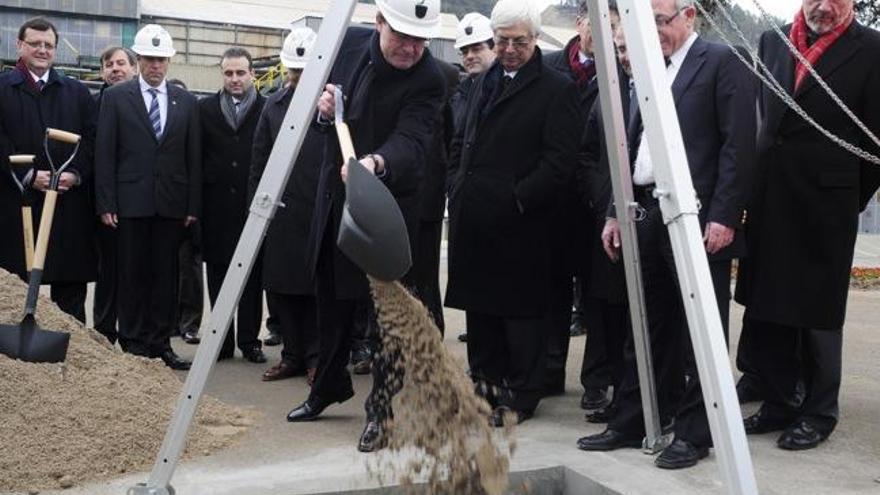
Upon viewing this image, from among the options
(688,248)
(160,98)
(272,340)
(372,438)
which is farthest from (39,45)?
(688,248)

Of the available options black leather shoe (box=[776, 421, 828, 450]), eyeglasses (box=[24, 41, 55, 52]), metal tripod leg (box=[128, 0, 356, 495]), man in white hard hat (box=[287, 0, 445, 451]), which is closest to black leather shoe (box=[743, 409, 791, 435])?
black leather shoe (box=[776, 421, 828, 450])

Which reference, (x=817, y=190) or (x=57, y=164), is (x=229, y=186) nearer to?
(x=57, y=164)

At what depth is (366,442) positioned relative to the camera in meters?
5.13

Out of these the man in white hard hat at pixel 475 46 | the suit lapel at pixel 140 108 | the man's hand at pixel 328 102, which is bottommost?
the man's hand at pixel 328 102

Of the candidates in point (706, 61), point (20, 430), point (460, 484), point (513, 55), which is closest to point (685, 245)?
point (460, 484)

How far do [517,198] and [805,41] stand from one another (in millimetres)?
1450

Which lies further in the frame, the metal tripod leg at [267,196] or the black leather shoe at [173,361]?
the black leather shoe at [173,361]

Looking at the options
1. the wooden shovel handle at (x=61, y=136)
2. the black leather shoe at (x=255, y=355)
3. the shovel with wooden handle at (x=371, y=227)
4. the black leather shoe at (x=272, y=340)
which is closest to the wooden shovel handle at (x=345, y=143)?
the shovel with wooden handle at (x=371, y=227)

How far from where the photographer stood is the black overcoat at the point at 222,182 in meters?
7.55

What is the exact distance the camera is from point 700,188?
196 inches

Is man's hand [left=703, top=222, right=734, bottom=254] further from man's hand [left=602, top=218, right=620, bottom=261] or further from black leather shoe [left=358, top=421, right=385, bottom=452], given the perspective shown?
black leather shoe [left=358, top=421, right=385, bottom=452]

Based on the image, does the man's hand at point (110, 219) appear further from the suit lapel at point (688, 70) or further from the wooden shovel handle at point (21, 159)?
the suit lapel at point (688, 70)

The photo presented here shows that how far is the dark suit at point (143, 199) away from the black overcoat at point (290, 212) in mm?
484

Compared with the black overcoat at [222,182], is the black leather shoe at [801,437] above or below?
below
